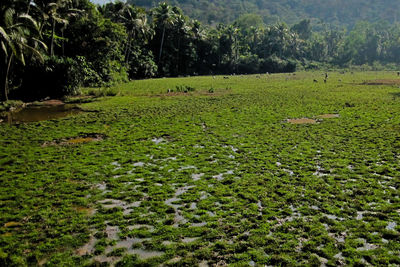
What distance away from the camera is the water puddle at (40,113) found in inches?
917

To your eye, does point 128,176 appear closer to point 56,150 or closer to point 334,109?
point 56,150

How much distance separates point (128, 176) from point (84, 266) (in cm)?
564

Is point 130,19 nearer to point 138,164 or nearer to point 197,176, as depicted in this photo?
point 138,164

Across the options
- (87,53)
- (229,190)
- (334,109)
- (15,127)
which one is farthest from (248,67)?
(229,190)

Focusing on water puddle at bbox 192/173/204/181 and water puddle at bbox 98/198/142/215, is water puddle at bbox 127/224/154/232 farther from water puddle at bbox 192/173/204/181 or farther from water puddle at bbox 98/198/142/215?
water puddle at bbox 192/173/204/181

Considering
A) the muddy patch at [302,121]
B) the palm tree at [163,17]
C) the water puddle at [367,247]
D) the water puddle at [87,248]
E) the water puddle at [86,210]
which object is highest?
the palm tree at [163,17]

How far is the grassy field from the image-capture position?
753 centimetres

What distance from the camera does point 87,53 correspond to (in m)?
41.9

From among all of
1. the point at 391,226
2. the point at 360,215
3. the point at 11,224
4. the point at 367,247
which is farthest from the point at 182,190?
the point at 391,226

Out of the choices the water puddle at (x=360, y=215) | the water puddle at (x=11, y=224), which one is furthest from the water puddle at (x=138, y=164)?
the water puddle at (x=360, y=215)

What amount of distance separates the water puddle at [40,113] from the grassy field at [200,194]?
265 centimetres

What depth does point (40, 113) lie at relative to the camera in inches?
1014

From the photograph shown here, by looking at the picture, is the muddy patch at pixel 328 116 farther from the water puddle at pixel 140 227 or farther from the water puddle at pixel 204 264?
the water puddle at pixel 204 264

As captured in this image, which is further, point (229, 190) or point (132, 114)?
point (132, 114)
